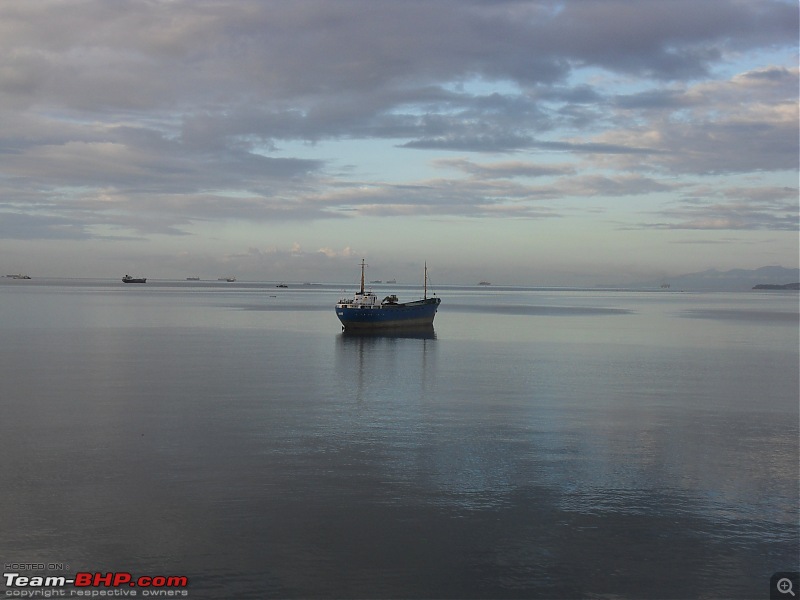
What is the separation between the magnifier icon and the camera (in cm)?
1484

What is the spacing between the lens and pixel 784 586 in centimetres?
1504

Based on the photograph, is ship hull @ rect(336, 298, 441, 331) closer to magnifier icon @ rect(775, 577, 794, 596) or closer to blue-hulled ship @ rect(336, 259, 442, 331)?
blue-hulled ship @ rect(336, 259, 442, 331)

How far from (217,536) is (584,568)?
8414 mm

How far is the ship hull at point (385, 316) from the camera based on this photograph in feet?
274

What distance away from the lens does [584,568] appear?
51.1ft

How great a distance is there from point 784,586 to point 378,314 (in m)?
71.6

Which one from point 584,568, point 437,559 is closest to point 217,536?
point 437,559

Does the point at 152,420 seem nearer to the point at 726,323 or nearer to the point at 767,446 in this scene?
the point at 767,446

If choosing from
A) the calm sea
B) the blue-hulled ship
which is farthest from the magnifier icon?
the blue-hulled ship

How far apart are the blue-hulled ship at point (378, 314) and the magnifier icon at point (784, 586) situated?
69189 millimetres

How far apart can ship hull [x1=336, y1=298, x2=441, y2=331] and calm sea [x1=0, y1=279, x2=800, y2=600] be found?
36763 millimetres

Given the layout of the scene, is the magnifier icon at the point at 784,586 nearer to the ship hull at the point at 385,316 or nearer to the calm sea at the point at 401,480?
the calm sea at the point at 401,480

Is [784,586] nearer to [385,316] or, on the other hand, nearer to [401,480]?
[401,480]

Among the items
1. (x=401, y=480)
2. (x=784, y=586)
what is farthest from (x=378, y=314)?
(x=784, y=586)
